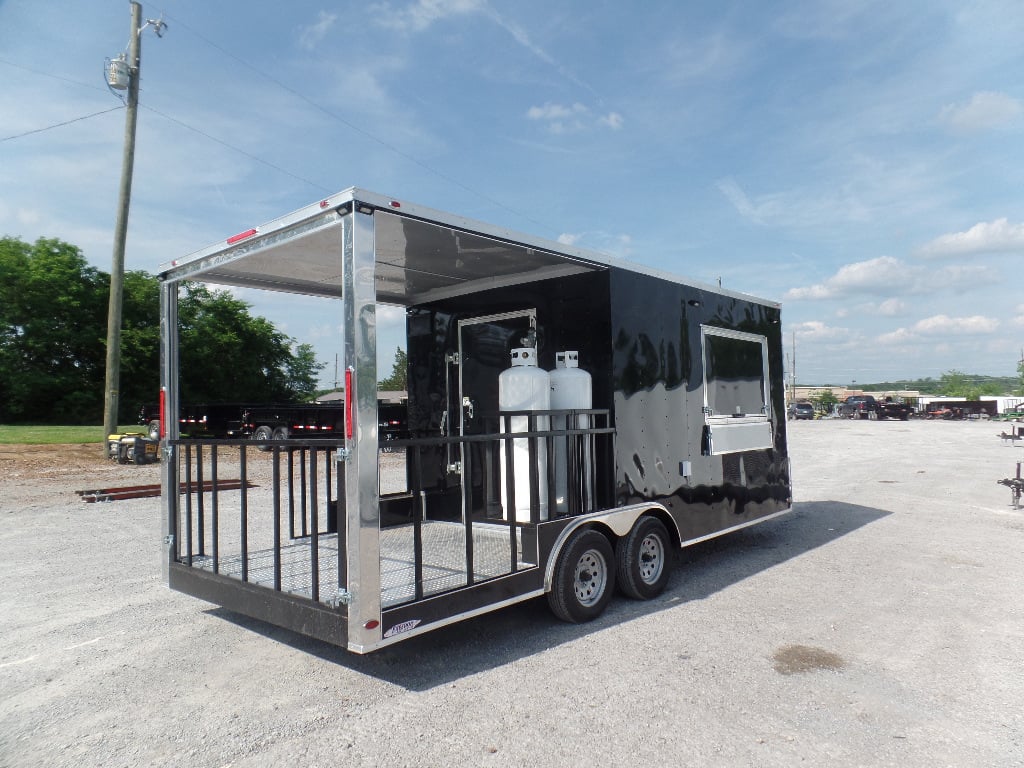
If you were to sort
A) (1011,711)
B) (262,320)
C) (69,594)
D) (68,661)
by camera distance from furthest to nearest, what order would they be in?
(262,320) < (69,594) < (68,661) < (1011,711)

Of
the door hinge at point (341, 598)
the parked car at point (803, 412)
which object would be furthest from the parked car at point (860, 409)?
the door hinge at point (341, 598)

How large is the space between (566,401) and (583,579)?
1.28 metres

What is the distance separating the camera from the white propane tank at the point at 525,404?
501 centimetres

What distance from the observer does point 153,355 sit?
3247cm

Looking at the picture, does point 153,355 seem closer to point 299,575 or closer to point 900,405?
point 299,575

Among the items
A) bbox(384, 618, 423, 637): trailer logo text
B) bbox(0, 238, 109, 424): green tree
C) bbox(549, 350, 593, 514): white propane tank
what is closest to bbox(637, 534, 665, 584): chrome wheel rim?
bbox(549, 350, 593, 514): white propane tank

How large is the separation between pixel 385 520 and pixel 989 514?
26.9 ft

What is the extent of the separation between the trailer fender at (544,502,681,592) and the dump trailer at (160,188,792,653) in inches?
0.7

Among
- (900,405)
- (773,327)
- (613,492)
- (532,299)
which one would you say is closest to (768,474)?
(773,327)

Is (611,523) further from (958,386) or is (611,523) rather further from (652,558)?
(958,386)

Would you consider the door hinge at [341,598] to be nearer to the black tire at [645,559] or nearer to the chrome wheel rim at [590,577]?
the chrome wheel rim at [590,577]

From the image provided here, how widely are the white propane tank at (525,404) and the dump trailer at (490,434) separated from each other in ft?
0.05

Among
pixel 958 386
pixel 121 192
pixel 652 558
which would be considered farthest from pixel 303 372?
pixel 958 386

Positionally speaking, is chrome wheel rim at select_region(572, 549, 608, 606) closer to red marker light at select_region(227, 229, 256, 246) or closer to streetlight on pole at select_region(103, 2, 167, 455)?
red marker light at select_region(227, 229, 256, 246)
